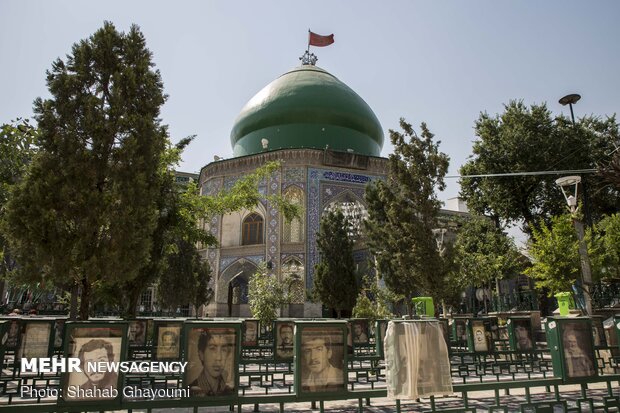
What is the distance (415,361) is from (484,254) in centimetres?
2012

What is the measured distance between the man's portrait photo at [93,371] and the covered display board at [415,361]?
2.60m

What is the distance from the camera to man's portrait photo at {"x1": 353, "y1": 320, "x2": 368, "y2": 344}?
1028 centimetres

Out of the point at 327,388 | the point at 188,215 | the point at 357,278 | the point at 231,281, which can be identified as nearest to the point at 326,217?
the point at 357,278

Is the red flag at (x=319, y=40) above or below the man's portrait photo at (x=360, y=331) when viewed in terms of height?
above

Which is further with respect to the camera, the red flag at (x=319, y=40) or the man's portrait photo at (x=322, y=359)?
the red flag at (x=319, y=40)

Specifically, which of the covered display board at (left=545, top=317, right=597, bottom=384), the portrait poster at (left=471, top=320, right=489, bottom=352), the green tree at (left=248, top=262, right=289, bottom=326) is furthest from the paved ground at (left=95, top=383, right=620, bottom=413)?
the green tree at (left=248, top=262, right=289, bottom=326)

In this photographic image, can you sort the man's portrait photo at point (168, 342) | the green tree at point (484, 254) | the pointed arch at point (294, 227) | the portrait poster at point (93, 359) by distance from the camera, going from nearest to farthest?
the portrait poster at point (93, 359) → the man's portrait photo at point (168, 342) → the green tree at point (484, 254) → the pointed arch at point (294, 227)

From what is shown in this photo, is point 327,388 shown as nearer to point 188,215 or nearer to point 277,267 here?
point 188,215

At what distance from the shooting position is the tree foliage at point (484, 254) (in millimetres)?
20203

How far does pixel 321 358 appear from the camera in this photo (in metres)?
4.36

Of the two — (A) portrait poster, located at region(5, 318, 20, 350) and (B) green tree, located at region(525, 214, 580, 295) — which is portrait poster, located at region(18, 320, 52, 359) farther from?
(B) green tree, located at region(525, 214, 580, 295)

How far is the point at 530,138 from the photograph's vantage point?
70.9ft

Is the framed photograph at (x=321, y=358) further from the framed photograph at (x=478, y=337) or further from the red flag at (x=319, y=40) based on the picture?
the red flag at (x=319, y=40)

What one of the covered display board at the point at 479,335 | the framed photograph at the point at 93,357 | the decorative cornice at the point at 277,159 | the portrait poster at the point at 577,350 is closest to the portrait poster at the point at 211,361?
the framed photograph at the point at 93,357
